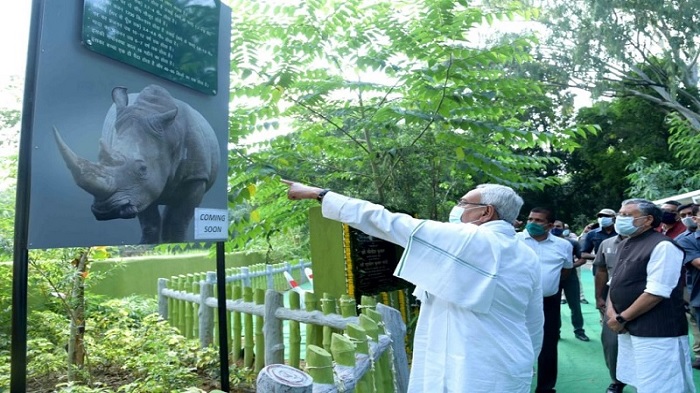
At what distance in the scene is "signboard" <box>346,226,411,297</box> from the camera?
4.30 meters

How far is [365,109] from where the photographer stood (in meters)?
5.11

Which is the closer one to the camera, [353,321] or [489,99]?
[353,321]

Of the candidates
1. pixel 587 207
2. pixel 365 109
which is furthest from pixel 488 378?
pixel 587 207

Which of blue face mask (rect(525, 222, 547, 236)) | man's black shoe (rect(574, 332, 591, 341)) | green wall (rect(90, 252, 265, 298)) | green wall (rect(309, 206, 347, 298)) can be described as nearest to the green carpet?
man's black shoe (rect(574, 332, 591, 341))

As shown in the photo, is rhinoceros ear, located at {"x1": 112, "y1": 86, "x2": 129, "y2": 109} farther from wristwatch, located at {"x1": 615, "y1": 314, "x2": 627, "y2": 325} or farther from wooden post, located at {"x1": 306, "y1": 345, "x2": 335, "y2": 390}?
wristwatch, located at {"x1": 615, "y1": 314, "x2": 627, "y2": 325}

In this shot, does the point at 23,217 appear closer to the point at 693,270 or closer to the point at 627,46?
the point at 693,270

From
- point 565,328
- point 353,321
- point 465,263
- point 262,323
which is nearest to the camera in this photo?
point 465,263

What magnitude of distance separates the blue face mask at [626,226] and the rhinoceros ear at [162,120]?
10.9ft

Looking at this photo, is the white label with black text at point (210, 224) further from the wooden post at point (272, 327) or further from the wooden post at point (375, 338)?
the wooden post at point (272, 327)

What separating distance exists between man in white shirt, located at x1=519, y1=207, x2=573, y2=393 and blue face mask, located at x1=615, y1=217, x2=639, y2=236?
80 cm

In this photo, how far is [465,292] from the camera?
2.22 m

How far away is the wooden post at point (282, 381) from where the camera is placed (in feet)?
5.54

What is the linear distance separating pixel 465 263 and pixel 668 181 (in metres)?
19.1

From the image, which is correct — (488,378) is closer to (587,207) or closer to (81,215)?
(81,215)
